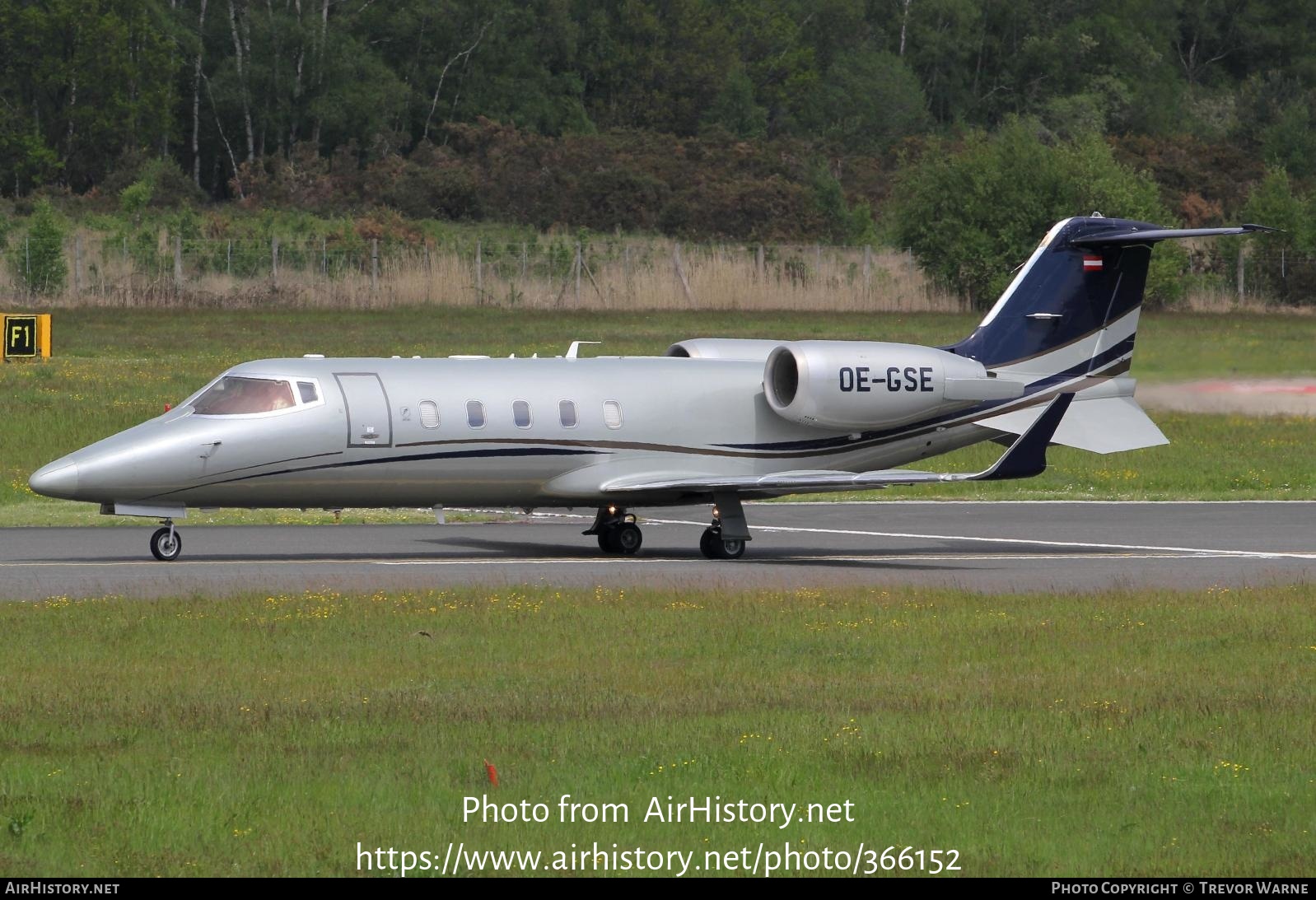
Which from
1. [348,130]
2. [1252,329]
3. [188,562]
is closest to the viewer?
[188,562]

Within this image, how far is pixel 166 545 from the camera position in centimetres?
2422

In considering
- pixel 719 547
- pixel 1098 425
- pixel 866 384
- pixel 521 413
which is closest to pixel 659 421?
pixel 719 547

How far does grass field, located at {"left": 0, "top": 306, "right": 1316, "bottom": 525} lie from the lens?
3591 cm

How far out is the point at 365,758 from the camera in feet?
39.8

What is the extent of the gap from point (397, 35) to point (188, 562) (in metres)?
86.8

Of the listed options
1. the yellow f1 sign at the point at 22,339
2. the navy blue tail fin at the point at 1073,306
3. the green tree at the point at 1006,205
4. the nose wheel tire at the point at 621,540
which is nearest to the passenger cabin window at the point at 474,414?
the nose wheel tire at the point at 621,540

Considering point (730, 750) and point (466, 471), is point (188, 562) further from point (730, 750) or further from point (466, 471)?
point (730, 750)

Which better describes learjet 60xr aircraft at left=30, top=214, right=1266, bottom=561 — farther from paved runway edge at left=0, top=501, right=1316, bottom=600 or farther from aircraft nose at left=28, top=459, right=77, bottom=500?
paved runway edge at left=0, top=501, right=1316, bottom=600

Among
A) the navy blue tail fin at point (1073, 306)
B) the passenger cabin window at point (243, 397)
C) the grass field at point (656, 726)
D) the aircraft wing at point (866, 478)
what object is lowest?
the grass field at point (656, 726)

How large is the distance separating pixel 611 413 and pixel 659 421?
0.69 metres

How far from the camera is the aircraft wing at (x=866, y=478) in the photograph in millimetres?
24172

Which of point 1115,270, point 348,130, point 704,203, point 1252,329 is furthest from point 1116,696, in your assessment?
point 348,130

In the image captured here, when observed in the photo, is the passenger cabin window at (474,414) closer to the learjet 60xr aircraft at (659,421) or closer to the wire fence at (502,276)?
the learjet 60xr aircraft at (659,421)

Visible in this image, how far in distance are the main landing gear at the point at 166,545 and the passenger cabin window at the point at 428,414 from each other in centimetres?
338
